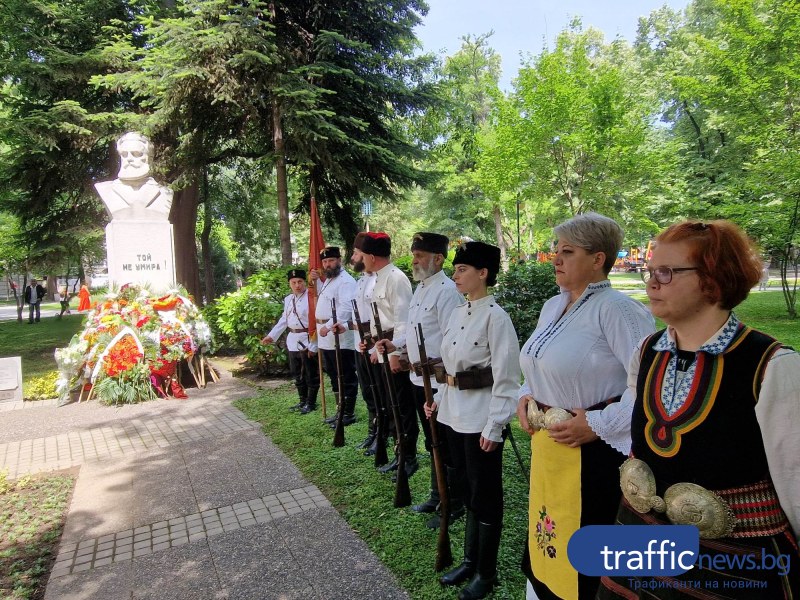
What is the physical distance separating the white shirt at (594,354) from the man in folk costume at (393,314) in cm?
210

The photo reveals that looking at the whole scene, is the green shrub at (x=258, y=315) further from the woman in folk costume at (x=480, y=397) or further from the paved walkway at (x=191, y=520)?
the woman in folk costume at (x=480, y=397)

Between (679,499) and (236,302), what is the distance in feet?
29.9

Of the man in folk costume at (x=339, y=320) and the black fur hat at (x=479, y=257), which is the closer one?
the black fur hat at (x=479, y=257)

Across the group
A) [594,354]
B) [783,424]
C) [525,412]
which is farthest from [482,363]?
[783,424]

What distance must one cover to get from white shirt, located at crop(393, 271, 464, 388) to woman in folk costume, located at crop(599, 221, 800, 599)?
2108 millimetres

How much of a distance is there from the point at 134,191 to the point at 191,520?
7096 mm

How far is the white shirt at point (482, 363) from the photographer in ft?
8.68

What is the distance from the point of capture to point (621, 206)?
723 inches

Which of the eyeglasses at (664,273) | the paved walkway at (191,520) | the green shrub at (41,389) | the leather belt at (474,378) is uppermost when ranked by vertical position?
the eyeglasses at (664,273)

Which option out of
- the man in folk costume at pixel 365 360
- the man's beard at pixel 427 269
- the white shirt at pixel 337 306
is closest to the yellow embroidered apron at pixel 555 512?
the man's beard at pixel 427 269

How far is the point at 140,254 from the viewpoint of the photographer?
907cm

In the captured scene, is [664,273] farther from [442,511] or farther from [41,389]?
[41,389]

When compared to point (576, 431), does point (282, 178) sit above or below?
above

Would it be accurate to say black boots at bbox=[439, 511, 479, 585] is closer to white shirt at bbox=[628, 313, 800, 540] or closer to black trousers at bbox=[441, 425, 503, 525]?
black trousers at bbox=[441, 425, 503, 525]
